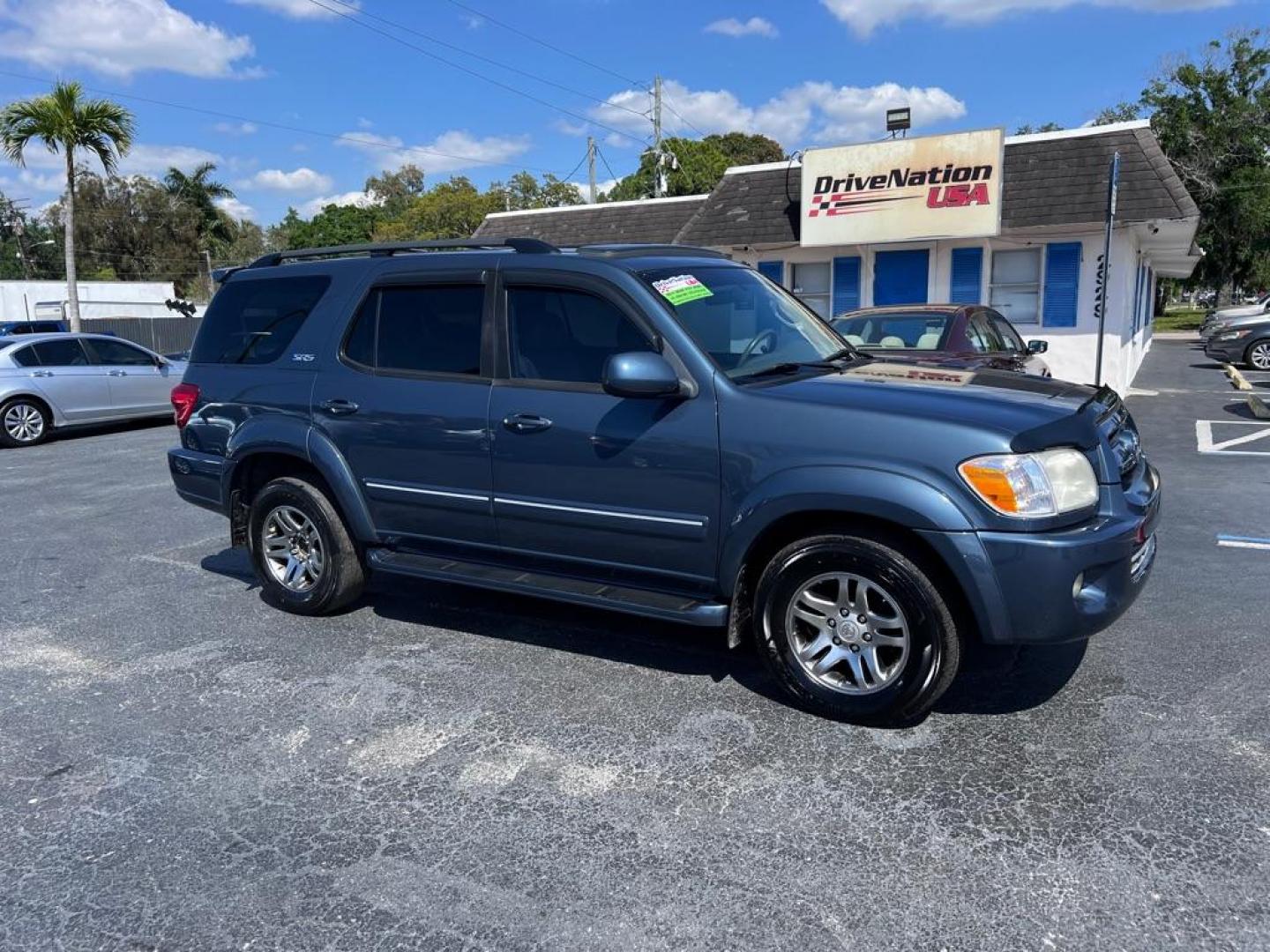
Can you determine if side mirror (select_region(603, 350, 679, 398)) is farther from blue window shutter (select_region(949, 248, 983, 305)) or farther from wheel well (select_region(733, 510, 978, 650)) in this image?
blue window shutter (select_region(949, 248, 983, 305))

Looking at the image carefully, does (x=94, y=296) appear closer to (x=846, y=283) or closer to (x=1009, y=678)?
(x=846, y=283)

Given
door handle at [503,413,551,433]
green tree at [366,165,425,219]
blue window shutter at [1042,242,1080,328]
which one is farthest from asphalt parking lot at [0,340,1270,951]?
green tree at [366,165,425,219]

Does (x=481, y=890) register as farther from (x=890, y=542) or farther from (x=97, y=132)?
(x=97, y=132)

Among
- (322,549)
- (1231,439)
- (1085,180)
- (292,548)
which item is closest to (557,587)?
(322,549)

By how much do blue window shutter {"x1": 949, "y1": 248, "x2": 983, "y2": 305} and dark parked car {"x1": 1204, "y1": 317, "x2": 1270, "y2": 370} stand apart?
8776 mm

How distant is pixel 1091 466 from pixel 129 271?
2598 inches

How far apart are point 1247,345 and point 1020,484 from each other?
21827 mm

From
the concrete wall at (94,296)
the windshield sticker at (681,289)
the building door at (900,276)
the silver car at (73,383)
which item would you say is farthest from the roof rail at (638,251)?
the concrete wall at (94,296)

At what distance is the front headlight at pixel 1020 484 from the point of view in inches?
138

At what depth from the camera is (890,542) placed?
3.73m

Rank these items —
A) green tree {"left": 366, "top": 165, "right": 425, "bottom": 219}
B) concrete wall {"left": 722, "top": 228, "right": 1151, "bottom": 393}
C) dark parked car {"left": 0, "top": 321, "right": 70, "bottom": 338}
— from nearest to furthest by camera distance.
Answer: concrete wall {"left": 722, "top": 228, "right": 1151, "bottom": 393} → dark parked car {"left": 0, "top": 321, "right": 70, "bottom": 338} → green tree {"left": 366, "top": 165, "right": 425, "bottom": 219}

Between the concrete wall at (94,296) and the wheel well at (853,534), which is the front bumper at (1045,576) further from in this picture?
the concrete wall at (94,296)

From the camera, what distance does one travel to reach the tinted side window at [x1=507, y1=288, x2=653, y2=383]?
4.37 metres

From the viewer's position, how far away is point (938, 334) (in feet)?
31.1
